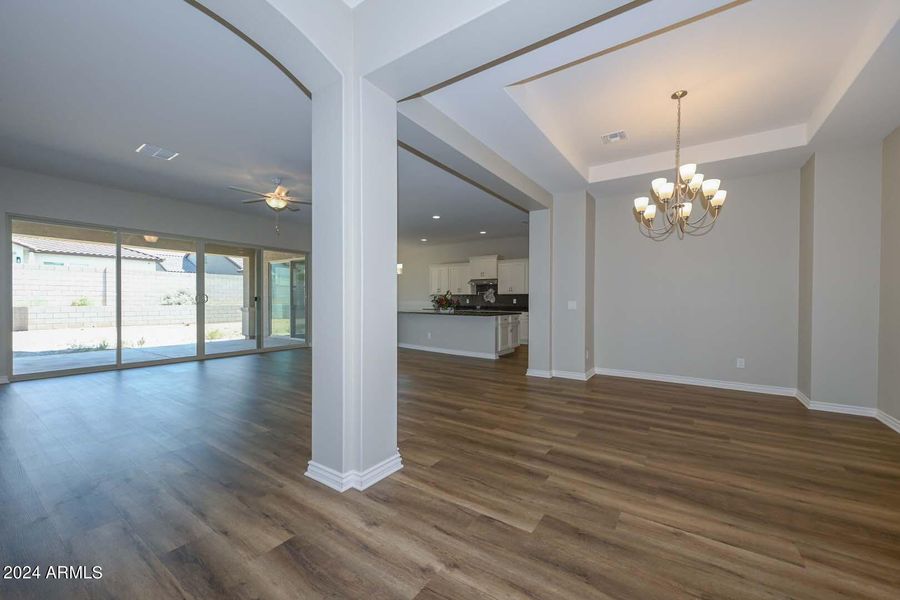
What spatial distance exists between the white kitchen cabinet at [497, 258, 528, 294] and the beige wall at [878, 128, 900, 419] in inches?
235

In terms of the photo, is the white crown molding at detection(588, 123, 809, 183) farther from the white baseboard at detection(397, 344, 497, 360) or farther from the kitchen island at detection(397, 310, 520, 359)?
the white baseboard at detection(397, 344, 497, 360)

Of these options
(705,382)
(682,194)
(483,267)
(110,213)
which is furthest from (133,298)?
(705,382)

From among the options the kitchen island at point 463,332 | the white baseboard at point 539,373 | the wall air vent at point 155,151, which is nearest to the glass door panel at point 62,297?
the wall air vent at point 155,151

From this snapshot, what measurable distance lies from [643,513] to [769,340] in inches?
149

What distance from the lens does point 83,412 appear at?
3.42m

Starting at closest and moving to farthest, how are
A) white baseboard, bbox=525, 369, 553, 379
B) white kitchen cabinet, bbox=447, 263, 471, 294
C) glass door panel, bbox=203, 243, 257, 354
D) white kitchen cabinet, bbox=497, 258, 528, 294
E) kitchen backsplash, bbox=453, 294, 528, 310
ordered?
white baseboard, bbox=525, 369, 553, 379
glass door panel, bbox=203, 243, 257, 354
white kitchen cabinet, bbox=497, 258, 528, 294
kitchen backsplash, bbox=453, 294, 528, 310
white kitchen cabinet, bbox=447, 263, 471, 294

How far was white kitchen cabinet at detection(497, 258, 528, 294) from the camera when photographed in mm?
8945

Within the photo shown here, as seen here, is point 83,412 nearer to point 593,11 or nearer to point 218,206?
point 218,206

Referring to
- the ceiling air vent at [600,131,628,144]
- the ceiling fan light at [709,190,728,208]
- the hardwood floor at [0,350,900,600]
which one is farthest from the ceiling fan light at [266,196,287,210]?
the ceiling fan light at [709,190,728,208]

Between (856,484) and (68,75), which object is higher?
(68,75)

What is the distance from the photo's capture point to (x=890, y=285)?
3250mm

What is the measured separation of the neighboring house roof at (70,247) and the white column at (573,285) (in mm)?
6654

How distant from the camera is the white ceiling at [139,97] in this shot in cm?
211

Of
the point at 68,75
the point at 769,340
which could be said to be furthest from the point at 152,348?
the point at 769,340
